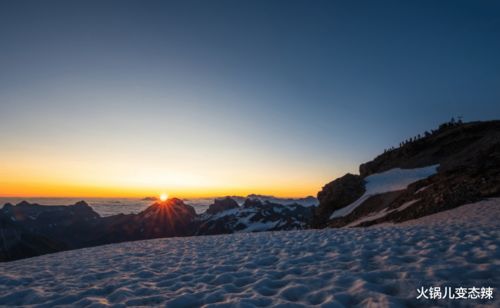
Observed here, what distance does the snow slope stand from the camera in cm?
3316

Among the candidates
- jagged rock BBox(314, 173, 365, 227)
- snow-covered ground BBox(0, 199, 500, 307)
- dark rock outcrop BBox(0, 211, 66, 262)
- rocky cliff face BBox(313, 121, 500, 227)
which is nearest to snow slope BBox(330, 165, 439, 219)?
rocky cliff face BBox(313, 121, 500, 227)

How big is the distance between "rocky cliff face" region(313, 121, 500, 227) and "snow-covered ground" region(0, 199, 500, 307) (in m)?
8.98

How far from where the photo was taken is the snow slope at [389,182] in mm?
33156

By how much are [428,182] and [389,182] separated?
321 inches

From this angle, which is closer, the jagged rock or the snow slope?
the snow slope

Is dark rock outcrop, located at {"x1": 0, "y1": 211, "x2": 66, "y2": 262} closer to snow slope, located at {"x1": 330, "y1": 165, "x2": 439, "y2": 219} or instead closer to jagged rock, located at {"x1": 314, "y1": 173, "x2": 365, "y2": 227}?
jagged rock, located at {"x1": 314, "y1": 173, "x2": 365, "y2": 227}

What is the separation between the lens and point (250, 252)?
12.7 metres

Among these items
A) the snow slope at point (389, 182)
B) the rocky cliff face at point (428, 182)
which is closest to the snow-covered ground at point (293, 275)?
the rocky cliff face at point (428, 182)

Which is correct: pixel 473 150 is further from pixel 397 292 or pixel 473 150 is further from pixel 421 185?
pixel 397 292

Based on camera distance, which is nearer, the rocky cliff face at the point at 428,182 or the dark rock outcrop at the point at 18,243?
the rocky cliff face at the point at 428,182

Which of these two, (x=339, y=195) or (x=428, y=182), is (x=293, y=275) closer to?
(x=428, y=182)

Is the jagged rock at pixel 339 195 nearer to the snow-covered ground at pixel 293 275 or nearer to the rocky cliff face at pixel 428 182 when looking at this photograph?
the rocky cliff face at pixel 428 182

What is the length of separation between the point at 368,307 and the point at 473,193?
1963cm

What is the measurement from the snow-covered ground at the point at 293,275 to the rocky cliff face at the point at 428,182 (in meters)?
8.98
